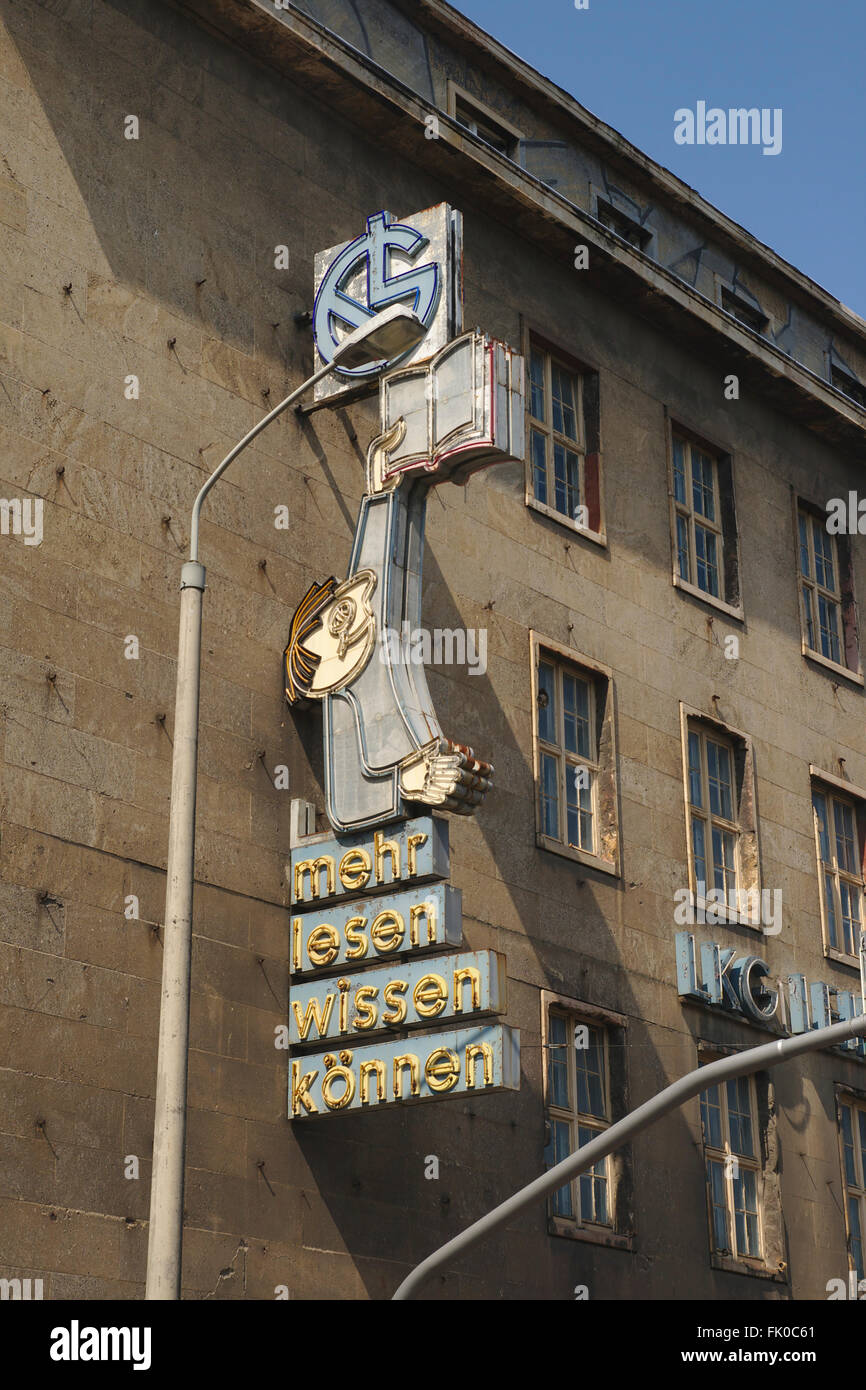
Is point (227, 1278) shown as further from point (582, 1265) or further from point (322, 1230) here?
point (582, 1265)

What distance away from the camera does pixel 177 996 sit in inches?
606

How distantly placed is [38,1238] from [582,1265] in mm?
7937

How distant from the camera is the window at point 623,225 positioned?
3161 cm

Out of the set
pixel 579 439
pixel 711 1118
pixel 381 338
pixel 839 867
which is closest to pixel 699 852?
pixel 711 1118

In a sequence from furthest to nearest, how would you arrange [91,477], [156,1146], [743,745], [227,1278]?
[743,745] < [91,477] < [227,1278] < [156,1146]

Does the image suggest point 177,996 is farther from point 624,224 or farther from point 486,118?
point 624,224

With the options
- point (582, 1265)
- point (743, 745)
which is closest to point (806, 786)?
point (743, 745)

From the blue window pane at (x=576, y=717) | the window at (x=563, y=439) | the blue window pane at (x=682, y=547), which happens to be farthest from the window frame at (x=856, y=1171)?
the window at (x=563, y=439)

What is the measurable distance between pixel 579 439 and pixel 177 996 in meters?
15.2

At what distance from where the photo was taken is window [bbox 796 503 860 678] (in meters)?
32.8

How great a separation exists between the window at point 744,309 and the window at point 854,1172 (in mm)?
12606

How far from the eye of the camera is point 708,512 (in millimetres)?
31125

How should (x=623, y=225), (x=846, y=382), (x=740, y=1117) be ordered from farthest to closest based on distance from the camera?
(x=846, y=382), (x=623, y=225), (x=740, y=1117)

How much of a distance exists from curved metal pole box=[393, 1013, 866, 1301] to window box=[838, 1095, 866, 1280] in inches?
506
